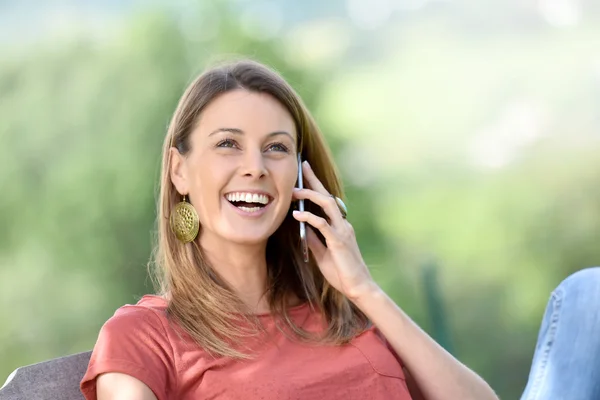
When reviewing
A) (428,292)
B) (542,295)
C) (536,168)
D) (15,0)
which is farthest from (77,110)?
(542,295)

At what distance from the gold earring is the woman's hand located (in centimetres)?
24

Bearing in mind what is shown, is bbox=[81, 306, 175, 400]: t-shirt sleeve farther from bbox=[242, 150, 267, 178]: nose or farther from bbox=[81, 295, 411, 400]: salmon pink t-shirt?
bbox=[242, 150, 267, 178]: nose

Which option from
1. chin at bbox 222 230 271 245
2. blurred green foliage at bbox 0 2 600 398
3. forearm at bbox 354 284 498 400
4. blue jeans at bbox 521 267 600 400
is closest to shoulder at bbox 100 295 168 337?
chin at bbox 222 230 271 245

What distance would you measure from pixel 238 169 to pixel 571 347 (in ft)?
2.82

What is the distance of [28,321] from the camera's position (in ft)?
13.7

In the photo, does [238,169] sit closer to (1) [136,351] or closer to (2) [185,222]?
(2) [185,222]

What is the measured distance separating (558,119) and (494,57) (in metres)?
0.52

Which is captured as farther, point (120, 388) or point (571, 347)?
point (571, 347)

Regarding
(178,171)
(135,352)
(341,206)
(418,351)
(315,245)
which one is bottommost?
(418,351)

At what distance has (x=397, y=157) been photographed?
4617 mm

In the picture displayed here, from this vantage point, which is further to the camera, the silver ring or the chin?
the silver ring

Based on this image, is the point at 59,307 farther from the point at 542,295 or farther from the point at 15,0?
the point at 542,295

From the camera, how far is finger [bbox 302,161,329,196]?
76.0 inches

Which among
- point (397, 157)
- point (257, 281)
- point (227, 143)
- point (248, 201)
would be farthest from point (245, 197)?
point (397, 157)
